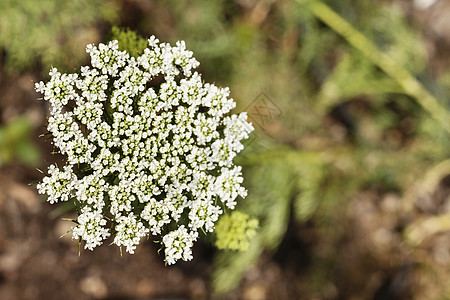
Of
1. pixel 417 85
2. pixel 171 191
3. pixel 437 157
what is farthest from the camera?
pixel 437 157

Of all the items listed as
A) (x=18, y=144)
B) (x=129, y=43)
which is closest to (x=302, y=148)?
(x=129, y=43)

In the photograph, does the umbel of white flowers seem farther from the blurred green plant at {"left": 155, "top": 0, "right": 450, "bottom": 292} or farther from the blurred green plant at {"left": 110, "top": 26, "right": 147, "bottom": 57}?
the blurred green plant at {"left": 155, "top": 0, "right": 450, "bottom": 292}

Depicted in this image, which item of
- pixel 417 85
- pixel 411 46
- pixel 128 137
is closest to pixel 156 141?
pixel 128 137

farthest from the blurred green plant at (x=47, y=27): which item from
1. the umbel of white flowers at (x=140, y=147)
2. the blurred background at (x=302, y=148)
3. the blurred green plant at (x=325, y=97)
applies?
the umbel of white flowers at (x=140, y=147)

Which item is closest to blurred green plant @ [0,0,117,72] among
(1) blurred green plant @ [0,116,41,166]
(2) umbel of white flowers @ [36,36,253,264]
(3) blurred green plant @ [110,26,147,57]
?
(1) blurred green plant @ [0,116,41,166]

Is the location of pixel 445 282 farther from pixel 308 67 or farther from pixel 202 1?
pixel 202 1

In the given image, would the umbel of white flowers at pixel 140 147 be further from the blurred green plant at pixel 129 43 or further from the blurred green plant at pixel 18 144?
the blurred green plant at pixel 18 144

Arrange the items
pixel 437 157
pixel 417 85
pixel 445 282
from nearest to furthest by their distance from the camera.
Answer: pixel 417 85
pixel 437 157
pixel 445 282
